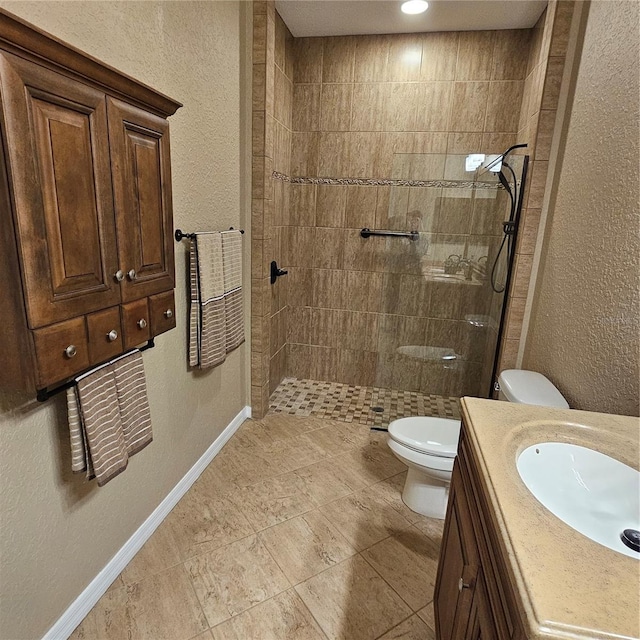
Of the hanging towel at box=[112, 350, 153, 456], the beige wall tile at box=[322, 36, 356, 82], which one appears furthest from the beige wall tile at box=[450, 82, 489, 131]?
the hanging towel at box=[112, 350, 153, 456]

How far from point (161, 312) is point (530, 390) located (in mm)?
1622

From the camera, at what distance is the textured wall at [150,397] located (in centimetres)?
113

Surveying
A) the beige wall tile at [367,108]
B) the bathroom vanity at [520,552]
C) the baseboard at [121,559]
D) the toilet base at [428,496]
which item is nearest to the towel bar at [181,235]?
the baseboard at [121,559]

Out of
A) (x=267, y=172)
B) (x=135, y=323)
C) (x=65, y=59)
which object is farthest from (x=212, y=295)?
(x=65, y=59)

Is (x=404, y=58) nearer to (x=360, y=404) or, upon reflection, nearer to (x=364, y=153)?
(x=364, y=153)

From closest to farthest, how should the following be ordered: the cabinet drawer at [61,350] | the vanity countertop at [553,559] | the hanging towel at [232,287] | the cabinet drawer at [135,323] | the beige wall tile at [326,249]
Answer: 1. the vanity countertop at [553,559]
2. the cabinet drawer at [61,350]
3. the cabinet drawer at [135,323]
4. the hanging towel at [232,287]
5. the beige wall tile at [326,249]

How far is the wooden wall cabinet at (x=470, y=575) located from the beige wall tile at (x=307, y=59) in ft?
9.17

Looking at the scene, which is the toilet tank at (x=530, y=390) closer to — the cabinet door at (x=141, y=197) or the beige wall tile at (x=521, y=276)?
the beige wall tile at (x=521, y=276)

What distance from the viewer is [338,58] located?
2.89m

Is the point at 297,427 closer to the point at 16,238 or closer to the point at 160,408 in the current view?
the point at 160,408

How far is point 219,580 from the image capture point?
5.24 feet

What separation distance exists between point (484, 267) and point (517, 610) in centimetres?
251

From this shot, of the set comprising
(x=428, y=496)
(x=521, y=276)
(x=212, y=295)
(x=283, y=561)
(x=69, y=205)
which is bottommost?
(x=283, y=561)

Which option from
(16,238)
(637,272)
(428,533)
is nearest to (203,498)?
(428,533)
